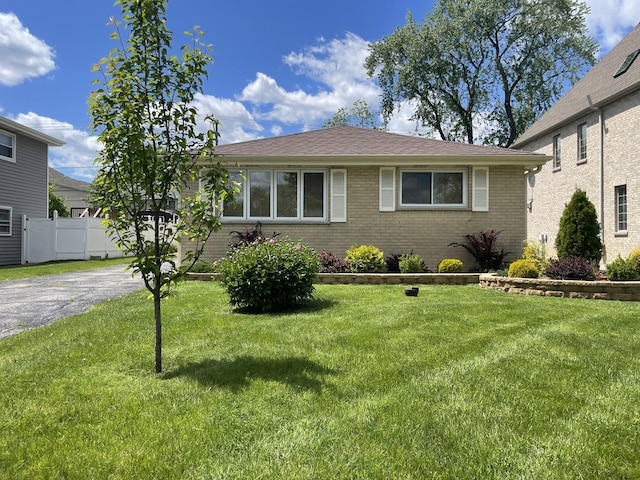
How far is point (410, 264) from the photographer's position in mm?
10117

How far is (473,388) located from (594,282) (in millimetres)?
5567

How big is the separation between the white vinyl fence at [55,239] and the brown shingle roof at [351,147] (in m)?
9.59

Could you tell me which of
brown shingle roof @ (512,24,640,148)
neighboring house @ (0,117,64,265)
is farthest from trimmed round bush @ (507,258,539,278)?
neighboring house @ (0,117,64,265)

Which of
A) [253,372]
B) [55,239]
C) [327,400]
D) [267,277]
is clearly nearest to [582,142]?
[267,277]

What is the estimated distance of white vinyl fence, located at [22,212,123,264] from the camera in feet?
58.3

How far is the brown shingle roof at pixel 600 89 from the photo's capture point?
47.1ft

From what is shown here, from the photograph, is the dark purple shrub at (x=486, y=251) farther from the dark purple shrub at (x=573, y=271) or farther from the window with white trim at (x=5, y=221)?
the window with white trim at (x=5, y=221)

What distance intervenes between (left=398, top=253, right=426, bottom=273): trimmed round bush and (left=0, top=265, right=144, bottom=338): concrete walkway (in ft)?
19.4

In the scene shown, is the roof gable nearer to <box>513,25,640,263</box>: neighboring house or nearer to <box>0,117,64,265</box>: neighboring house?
<box>0,117,64,265</box>: neighboring house

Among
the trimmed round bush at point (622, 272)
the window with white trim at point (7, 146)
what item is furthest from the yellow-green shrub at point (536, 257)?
the window with white trim at point (7, 146)

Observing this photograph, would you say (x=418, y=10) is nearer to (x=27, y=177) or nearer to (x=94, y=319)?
(x=27, y=177)

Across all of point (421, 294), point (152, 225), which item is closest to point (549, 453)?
point (152, 225)

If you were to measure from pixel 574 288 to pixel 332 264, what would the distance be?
4.91 metres

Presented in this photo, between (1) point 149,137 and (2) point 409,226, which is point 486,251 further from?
(1) point 149,137
